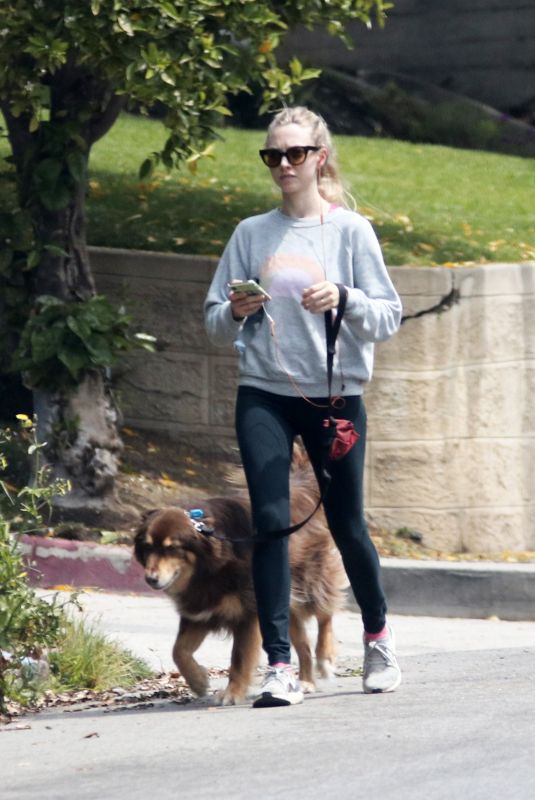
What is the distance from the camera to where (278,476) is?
5508 millimetres

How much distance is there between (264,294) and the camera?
5328 millimetres

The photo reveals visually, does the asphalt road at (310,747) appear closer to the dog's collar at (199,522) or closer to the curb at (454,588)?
the dog's collar at (199,522)

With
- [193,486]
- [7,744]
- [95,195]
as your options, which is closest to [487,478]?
[193,486]

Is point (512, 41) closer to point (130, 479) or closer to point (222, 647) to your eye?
point (130, 479)

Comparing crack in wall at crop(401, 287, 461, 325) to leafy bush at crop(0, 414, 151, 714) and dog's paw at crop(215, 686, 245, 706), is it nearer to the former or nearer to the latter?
leafy bush at crop(0, 414, 151, 714)

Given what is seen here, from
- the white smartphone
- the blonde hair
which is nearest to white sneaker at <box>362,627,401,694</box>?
the white smartphone

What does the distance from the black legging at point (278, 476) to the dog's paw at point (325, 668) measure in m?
0.87

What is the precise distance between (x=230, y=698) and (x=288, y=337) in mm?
1354

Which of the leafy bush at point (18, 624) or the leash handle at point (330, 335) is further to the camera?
the leafy bush at point (18, 624)

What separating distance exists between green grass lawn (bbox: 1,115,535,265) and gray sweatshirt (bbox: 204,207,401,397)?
9.15ft

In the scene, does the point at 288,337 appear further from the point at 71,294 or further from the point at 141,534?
the point at 71,294

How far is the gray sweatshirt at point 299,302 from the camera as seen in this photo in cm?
546

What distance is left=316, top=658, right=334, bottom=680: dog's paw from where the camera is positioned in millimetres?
6402

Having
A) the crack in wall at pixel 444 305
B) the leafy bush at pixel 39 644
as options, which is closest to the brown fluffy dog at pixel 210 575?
the leafy bush at pixel 39 644
